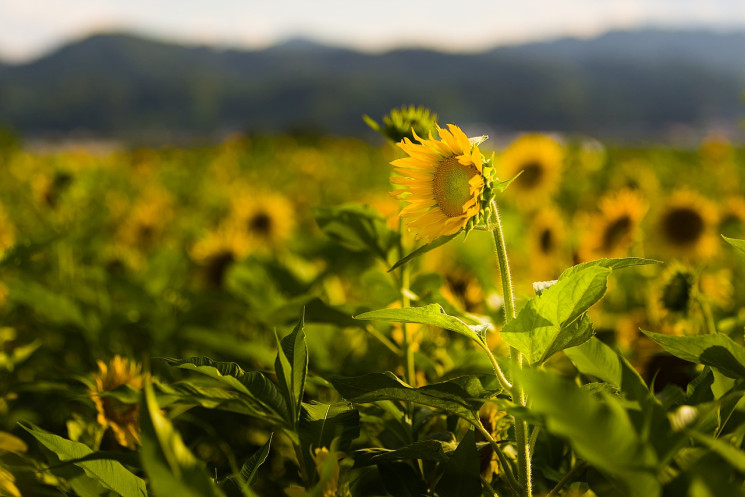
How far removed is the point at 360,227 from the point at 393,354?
17.7 inches

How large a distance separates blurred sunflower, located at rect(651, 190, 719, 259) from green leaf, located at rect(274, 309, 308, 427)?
1.78 m

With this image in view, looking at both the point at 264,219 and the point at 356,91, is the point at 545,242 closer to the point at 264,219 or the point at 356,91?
the point at 264,219

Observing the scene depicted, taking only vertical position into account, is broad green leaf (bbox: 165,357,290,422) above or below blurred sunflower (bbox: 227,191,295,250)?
above

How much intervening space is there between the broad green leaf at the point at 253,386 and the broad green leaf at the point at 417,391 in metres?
0.06

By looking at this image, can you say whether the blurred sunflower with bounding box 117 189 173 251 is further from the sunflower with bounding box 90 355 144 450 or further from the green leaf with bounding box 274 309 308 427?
the green leaf with bounding box 274 309 308 427

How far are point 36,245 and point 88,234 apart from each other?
4.71 feet

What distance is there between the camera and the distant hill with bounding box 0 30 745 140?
371 ft

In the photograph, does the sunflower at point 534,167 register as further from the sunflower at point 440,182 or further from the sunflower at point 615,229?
the sunflower at point 440,182

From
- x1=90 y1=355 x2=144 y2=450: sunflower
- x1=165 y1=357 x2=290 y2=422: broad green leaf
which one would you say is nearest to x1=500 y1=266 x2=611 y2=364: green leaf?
x1=165 y1=357 x2=290 y2=422: broad green leaf

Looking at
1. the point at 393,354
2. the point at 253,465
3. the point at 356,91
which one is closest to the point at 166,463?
the point at 253,465

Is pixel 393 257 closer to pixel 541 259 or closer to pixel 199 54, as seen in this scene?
pixel 541 259

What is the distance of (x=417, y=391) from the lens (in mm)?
557

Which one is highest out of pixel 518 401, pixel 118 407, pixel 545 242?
pixel 518 401

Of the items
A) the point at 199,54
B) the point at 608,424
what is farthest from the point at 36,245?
the point at 199,54
